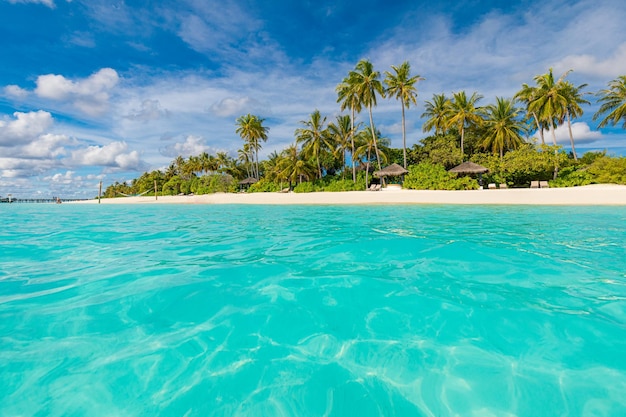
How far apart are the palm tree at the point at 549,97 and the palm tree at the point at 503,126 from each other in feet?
7.97

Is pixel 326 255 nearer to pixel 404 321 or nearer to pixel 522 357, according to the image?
pixel 404 321

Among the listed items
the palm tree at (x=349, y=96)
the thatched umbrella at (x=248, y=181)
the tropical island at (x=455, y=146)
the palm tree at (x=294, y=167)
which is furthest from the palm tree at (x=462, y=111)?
the thatched umbrella at (x=248, y=181)

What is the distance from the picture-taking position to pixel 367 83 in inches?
1314

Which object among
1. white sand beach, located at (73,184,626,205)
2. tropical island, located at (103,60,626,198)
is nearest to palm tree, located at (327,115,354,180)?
tropical island, located at (103,60,626,198)

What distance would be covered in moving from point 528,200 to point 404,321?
2141 cm

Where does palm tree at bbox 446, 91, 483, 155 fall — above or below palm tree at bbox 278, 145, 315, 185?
above

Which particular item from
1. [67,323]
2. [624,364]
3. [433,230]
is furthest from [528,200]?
[67,323]

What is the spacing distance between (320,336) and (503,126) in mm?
39475

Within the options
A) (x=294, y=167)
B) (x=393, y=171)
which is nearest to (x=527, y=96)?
(x=393, y=171)

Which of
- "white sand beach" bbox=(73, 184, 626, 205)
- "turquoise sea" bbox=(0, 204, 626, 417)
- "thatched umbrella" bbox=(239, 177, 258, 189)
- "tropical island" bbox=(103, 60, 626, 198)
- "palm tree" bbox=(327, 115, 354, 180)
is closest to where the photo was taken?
"turquoise sea" bbox=(0, 204, 626, 417)

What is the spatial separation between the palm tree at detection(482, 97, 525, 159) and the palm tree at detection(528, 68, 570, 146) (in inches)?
95.6

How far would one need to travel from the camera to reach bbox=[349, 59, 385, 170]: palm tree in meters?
33.2

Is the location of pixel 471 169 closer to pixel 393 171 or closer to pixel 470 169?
pixel 470 169

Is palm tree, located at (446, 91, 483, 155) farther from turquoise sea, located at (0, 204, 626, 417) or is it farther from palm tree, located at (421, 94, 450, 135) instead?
turquoise sea, located at (0, 204, 626, 417)
